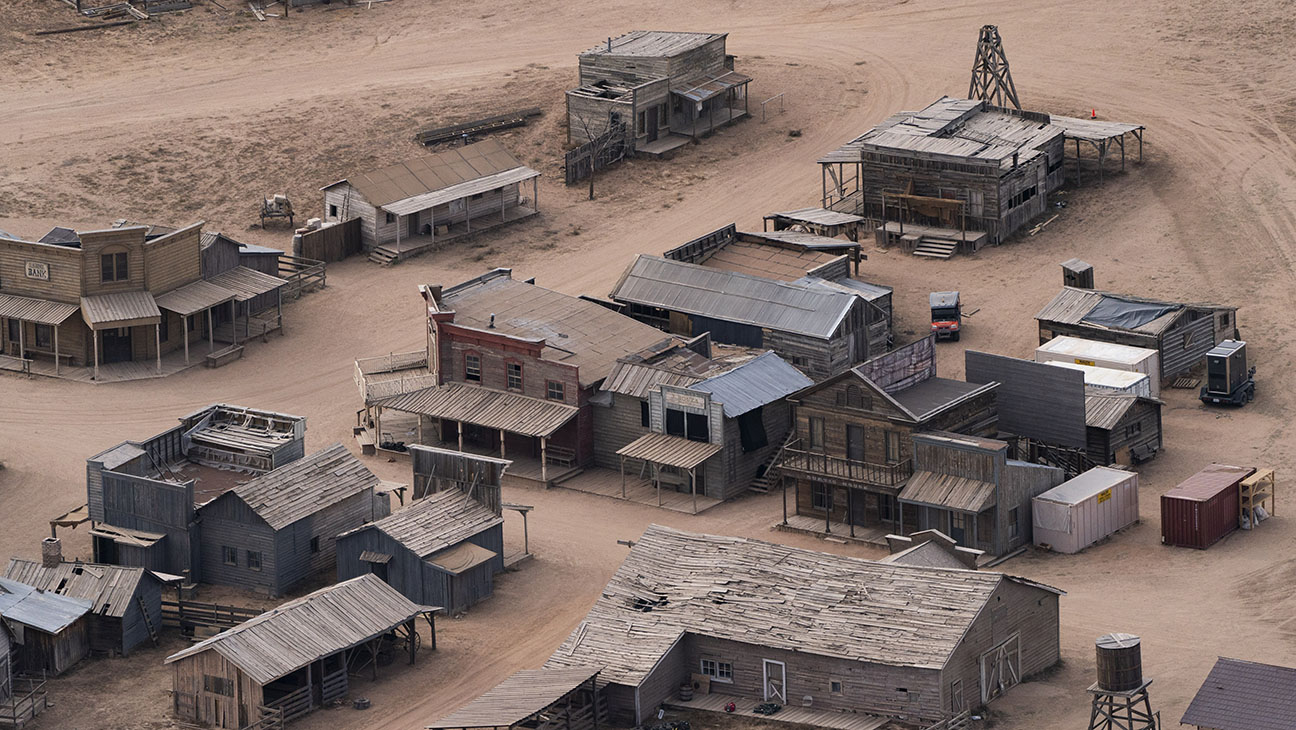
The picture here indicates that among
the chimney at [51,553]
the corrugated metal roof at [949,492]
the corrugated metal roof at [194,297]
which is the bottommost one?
the chimney at [51,553]

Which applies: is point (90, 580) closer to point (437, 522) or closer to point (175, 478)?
point (175, 478)

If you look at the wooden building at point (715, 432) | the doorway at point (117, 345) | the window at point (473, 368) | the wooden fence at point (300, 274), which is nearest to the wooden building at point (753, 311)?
the wooden building at point (715, 432)

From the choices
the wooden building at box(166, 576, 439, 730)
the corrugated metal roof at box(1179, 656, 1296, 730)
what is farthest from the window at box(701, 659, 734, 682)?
the corrugated metal roof at box(1179, 656, 1296, 730)

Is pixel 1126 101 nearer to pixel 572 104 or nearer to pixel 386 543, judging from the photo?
pixel 572 104

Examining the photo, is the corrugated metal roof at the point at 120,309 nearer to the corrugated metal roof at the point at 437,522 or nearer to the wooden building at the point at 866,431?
the corrugated metal roof at the point at 437,522

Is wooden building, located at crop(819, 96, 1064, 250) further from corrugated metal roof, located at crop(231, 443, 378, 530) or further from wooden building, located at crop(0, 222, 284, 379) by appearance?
corrugated metal roof, located at crop(231, 443, 378, 530)

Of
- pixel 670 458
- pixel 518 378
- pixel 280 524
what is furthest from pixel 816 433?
pixel 280 524
